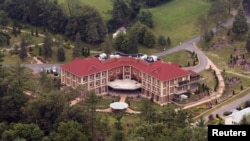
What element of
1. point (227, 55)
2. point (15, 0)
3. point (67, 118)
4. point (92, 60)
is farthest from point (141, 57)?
point (15, 0)

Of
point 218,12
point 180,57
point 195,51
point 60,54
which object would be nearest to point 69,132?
point 60,54

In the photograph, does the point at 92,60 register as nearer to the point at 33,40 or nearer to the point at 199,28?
the point at 33,40

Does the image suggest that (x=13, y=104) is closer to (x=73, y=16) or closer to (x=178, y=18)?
(x=73, y=16)

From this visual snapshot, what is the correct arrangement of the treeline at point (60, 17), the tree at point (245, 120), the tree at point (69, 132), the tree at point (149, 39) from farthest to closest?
the treeline at point (60, 17), the tree at point (149, 39), the tree at point (69, 132), the tree at point (245, 120)

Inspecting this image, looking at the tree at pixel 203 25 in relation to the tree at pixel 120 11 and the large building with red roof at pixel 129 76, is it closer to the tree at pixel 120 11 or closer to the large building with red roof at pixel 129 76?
the tree at pixel 120 11

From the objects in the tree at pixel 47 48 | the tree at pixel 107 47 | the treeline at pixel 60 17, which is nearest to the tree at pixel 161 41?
the tree at pixel 107 47
